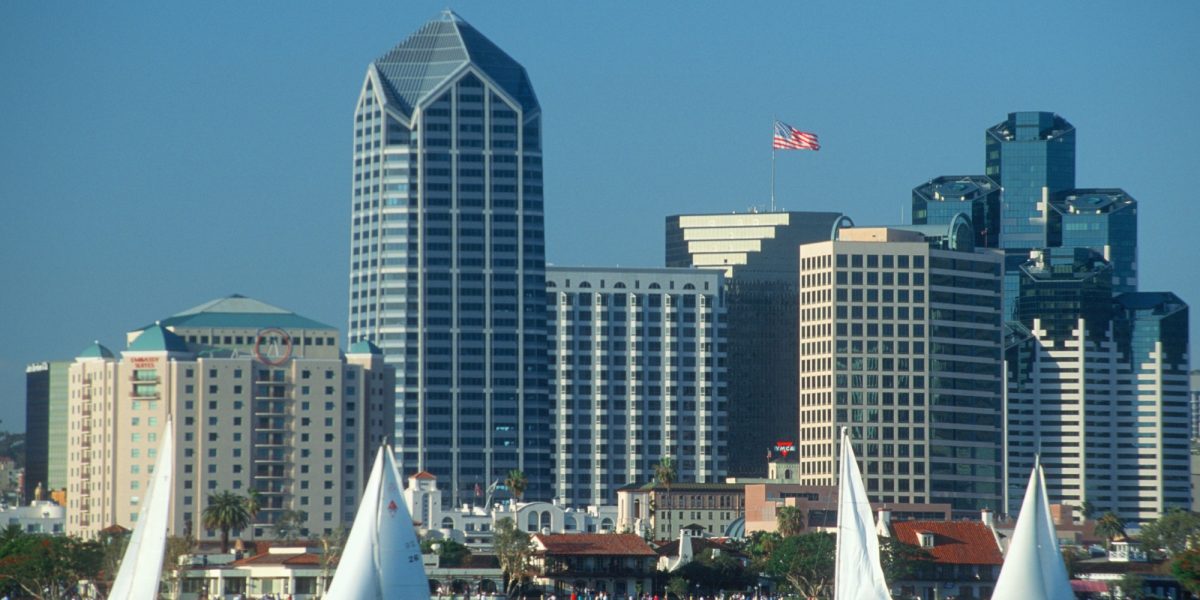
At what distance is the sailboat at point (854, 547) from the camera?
108 metres

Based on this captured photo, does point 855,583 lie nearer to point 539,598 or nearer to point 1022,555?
point 1022,555

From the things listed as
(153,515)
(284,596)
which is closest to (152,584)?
(153,515)

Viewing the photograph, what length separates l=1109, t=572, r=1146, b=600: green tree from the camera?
594 ft

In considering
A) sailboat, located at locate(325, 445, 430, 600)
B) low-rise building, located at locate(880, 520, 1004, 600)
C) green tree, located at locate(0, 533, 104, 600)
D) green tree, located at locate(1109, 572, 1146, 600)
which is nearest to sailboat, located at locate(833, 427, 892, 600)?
sailboat, located at locate(325, 445, 430, 600)

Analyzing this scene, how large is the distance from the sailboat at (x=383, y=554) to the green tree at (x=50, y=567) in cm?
6915

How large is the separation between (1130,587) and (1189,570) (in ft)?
78.0

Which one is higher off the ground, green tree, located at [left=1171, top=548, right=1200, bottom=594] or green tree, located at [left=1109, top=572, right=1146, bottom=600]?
green tree, located at [left=1171, top=548, right=1200, bottom=594]

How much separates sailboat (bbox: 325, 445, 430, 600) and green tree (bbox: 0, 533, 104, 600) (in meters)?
69.2

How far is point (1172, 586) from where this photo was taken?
18625 cm

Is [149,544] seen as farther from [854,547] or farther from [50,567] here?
[50,567]

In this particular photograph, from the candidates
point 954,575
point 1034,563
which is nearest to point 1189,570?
point 954,575

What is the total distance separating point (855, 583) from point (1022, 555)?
38.0 ft

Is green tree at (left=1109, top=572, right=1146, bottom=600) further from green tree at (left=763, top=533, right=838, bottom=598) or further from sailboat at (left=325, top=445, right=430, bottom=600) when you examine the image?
sailboat at (left=325, top=445, right=430, bottom=600)

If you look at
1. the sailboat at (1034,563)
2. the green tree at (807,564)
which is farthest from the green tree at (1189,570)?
the sailboat at (1034,563)
